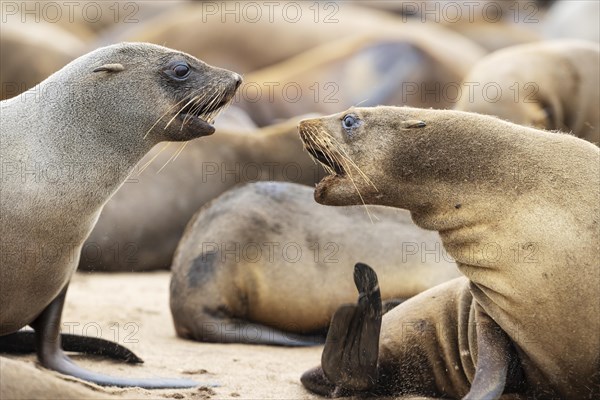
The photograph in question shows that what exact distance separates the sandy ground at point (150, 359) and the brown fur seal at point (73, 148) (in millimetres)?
296

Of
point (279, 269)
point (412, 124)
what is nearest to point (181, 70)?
point (412, 124)

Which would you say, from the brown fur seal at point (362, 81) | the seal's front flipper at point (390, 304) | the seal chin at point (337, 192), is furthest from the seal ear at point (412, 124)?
the brown fur seal at point (362, 81)

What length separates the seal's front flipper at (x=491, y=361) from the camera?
4828mm

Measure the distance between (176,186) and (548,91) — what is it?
2.98 metres

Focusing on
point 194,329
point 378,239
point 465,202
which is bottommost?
point 194,329

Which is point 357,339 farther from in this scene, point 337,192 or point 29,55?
point 29,55

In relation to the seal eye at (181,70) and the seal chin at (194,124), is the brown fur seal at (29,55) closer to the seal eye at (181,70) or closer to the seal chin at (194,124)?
the seal eye at (181,70)

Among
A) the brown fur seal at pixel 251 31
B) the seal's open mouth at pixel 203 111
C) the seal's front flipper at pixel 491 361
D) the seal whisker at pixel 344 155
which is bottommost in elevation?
the seal's front flipper at pixel 491 361

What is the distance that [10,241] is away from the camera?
18.4ft

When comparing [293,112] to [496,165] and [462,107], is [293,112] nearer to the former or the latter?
[462,107]

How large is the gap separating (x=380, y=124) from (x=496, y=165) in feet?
1.90

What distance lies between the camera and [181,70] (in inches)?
239

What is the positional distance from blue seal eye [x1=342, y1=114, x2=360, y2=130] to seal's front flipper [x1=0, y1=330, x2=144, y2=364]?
5.84 feet

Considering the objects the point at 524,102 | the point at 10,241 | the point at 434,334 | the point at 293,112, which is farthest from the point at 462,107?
the point at 10,241
